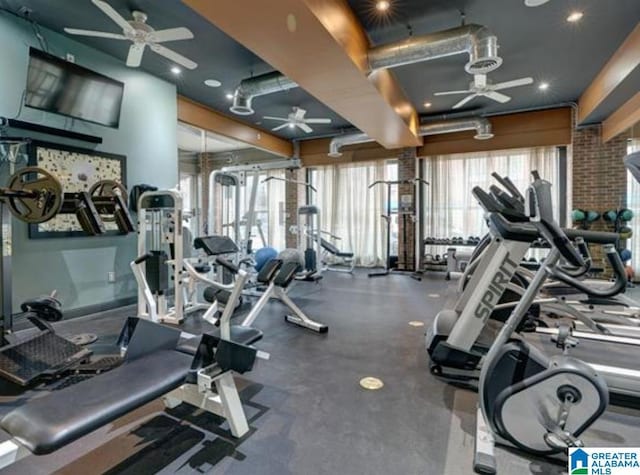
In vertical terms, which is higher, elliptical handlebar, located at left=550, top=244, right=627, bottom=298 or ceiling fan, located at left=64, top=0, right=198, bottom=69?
ceiling fan, located at left=64, top=0, right=198, bottom=69

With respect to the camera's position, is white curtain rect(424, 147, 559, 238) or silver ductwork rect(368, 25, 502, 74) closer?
silver ductwork rect(368, 25, 502, 74)

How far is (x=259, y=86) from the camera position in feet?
15.7

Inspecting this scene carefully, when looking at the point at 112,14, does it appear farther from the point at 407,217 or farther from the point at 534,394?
the point at 407,217

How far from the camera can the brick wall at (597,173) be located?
602 centimetres

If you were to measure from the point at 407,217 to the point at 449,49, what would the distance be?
15.5ft

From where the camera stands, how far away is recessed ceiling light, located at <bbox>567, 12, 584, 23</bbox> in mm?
3520

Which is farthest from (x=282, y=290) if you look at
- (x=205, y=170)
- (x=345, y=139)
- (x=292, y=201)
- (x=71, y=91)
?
(x=205, y=170)

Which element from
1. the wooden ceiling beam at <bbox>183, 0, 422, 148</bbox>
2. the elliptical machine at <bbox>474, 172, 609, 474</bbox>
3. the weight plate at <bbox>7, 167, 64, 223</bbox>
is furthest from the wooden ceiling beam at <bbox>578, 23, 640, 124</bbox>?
the weight plate at <bbox>7, 167, 64, 223</bbox>

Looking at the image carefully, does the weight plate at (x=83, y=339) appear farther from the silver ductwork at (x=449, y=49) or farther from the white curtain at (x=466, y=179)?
the white curtain at (x=466, y=179)

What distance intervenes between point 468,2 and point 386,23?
828 millimetres

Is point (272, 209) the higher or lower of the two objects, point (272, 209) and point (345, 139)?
the lower

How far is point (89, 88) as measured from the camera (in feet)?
13.3

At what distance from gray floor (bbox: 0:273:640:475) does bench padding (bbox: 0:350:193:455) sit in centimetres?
43

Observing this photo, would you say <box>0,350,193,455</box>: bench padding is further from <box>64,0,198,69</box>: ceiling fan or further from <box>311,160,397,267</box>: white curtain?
<box>311,160,397,267</box>: white curtain
